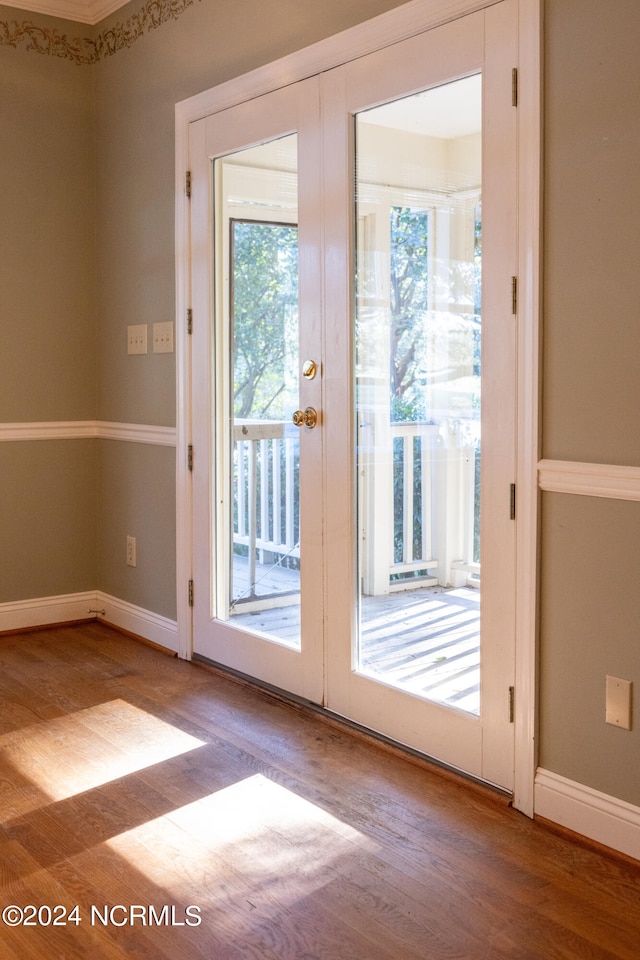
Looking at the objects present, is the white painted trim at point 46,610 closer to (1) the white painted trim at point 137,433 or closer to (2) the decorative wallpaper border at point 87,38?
(1) the white painted trim at point 137,433

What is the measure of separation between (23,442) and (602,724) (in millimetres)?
2900

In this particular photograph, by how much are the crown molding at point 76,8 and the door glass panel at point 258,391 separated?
47.6 inches

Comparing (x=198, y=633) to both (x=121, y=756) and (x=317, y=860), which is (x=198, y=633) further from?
(x=317, y=860)

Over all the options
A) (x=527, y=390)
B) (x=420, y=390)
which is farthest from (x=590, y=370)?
(x=420, y=390)

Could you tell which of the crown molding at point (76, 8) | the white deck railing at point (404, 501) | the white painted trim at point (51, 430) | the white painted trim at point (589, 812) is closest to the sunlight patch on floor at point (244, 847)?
the white painted trim at point (589, 812)

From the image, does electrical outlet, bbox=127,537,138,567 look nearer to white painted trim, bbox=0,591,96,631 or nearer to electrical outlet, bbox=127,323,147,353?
white painted trim, bbox=0,591,96,631

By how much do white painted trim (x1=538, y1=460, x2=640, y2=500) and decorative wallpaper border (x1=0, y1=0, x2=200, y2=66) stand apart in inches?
99.4

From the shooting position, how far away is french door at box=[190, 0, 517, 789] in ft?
8.27

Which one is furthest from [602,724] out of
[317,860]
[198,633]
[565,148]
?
[198,633]

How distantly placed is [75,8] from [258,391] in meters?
2.11

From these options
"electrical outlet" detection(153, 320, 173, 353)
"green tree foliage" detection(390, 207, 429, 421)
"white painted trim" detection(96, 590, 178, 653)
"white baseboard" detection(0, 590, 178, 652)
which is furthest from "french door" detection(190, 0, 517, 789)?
"white baseboard" detection(0, 590, 178, 652)

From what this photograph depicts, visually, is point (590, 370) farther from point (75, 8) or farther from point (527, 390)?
point (75, 8)

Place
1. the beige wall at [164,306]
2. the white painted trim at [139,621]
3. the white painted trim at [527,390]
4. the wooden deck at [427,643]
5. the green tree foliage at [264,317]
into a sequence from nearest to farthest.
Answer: the beige wall at [164,306]
the white painted trim at [527,390]
the wooden deck at [427,643]
the green tree foliage at [264,317]
the white painted trim at [139,621]

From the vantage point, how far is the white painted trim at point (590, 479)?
2164 millimetres
